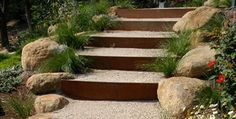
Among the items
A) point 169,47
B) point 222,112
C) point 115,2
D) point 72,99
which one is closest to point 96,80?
point 72,99

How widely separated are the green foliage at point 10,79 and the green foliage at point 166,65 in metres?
2.15

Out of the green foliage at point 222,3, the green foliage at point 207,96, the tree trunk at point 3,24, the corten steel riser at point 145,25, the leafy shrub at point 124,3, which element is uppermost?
the green foliage at point 222,3

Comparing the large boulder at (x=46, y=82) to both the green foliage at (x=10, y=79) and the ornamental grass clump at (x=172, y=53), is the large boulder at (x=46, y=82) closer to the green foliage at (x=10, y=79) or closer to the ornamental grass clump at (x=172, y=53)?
the green foliage at (x=10, y=79)

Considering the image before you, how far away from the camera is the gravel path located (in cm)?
502

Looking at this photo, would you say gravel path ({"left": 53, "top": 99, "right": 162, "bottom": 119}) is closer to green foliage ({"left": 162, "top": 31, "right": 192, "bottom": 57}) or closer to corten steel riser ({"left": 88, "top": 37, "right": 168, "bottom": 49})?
green foliage ({"left": 162, "top": 31, "right": 192, "bottom": 57})

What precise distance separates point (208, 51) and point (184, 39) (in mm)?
703

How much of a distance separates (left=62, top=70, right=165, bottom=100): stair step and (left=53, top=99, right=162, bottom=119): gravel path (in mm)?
Result: 116

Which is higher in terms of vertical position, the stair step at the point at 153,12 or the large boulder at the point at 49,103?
the stair step at the point at 153,12

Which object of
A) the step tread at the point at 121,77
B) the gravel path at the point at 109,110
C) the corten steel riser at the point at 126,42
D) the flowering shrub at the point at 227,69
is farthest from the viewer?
the corten steel riser at the point at 126,42

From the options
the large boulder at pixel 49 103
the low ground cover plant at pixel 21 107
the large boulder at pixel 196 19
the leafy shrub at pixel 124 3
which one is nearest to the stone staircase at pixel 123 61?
the large boulder at pixel 196 19

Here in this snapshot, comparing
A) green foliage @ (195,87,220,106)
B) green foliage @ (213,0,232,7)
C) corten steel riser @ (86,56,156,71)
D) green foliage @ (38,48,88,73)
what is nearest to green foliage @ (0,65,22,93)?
green foliage @ (38,48,88,73)

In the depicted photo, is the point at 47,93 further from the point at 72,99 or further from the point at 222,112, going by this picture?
the point at 222,112

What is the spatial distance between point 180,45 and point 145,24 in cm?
196

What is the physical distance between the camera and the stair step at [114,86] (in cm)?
561
